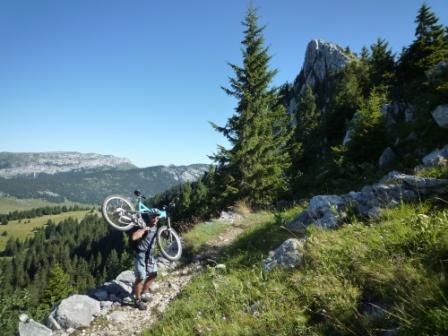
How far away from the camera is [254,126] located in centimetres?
2502

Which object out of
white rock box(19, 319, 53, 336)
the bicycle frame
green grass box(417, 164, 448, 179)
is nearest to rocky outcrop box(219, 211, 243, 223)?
the bicycle frame

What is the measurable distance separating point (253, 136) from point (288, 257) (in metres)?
18.7

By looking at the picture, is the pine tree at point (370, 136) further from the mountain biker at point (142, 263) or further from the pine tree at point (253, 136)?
the mountain biker at point (142, 263)

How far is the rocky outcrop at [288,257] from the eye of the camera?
634 centimetres

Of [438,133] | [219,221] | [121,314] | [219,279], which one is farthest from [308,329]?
[438,133]

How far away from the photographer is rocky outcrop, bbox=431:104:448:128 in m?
14.3

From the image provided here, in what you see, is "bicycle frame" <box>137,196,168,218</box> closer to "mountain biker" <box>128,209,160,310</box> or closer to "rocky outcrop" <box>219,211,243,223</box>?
"mountain biker" <box>128,209,160,310</box>

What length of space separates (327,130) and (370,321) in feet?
121

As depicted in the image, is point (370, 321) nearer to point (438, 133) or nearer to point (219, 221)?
point (219, 221)

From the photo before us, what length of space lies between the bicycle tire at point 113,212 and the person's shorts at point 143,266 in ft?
5.04

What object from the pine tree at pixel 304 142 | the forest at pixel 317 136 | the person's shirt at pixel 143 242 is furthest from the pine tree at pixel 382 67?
the person's shirt at pixel 143 242

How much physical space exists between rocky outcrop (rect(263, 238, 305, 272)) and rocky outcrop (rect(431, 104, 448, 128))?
12.0 metres

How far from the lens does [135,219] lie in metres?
10.7

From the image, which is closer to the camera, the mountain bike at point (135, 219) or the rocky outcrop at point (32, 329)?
the rocky outcrop at point (32, 329)
